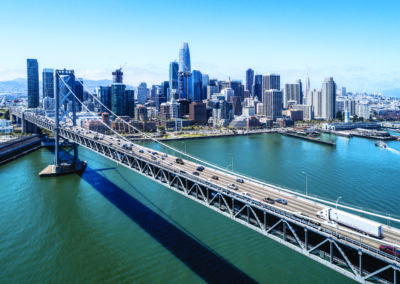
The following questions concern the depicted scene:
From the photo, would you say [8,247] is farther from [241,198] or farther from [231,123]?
[231,123]

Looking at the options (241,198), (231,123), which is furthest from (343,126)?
(241,198)

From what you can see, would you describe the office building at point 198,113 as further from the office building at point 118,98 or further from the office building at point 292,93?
the office building at point 292,93

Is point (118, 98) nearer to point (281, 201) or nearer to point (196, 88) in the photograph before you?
point (196, 88)

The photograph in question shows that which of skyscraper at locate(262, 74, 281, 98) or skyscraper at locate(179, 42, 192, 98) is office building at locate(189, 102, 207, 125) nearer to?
skyscraper at locate(179, 42, 192, 98)

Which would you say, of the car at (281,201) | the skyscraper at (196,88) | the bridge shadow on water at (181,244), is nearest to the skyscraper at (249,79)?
the skyscraper at (196,88)

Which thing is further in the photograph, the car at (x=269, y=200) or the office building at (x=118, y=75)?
the office building at (x=118, y=75)

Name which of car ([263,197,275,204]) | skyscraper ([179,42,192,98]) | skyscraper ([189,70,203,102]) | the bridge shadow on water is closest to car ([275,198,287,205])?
car ([263,197,275,204])
